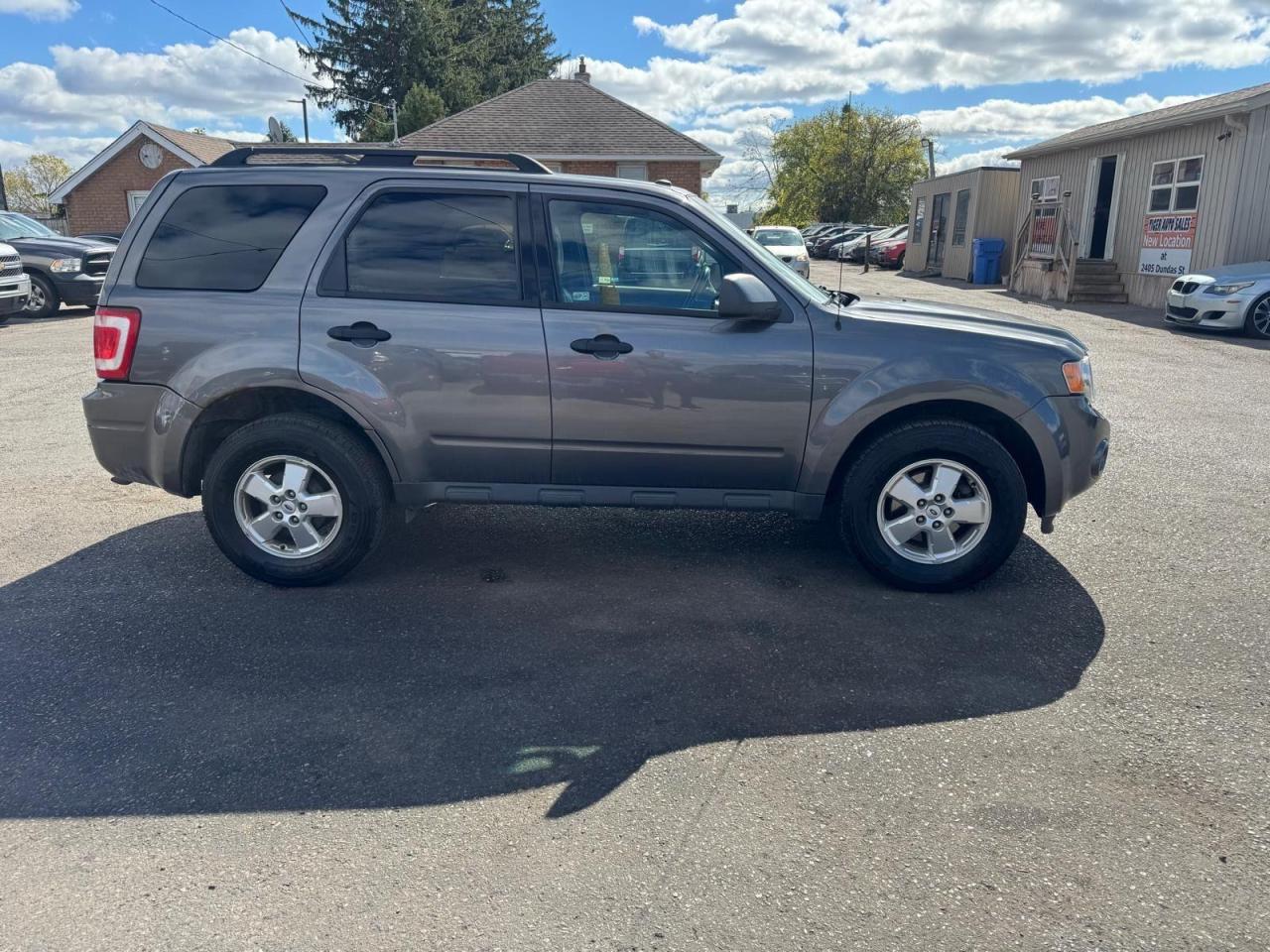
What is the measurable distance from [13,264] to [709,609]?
14656mm

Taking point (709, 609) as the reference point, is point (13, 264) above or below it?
above

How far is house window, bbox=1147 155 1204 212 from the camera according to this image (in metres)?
18.3

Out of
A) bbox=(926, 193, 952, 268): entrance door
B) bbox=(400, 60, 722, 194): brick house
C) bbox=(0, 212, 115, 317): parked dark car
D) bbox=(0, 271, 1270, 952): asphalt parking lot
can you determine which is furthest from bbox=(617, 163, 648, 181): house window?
bbox=(0, 271, 1270, 952): asphalt parking lot

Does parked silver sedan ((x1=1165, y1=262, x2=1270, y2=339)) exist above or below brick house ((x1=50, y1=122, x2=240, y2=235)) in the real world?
below

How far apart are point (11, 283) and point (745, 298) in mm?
14381

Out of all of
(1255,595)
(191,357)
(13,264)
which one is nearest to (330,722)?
(191,357)

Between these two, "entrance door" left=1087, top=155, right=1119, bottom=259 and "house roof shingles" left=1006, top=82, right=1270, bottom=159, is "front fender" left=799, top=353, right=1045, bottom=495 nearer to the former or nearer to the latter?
"house roof shingles" left=1006, top=82, right=1270, bottom=159

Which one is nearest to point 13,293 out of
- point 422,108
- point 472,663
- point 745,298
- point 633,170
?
point 472,663

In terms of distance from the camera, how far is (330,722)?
11.4 feet

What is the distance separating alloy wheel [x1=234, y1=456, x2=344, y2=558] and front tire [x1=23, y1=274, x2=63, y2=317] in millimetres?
14425

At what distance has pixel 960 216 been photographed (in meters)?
28.7

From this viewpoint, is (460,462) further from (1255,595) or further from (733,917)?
(1255,595)

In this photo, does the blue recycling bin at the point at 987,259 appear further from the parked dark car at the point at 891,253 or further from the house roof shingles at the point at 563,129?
the parked dark car at the point at 891,253

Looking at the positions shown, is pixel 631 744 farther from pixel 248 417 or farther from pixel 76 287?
pixel 76 287
